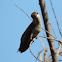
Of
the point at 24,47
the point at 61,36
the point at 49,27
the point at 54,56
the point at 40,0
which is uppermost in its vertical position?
the point at 40,0

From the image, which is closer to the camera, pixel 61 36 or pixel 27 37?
pixel 61 36

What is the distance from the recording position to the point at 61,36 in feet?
3.72

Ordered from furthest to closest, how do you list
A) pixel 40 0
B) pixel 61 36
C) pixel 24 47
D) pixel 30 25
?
pixel 24 47
pixel 30 25
pixel 40 0
pixel 61 36

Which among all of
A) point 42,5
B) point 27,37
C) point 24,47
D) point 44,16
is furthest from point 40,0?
point 24,47

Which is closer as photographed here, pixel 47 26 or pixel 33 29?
pixel 47 26

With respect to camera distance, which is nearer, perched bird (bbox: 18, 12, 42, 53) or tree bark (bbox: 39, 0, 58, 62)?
tree bark (bbox: 39, 0, 58, 62)

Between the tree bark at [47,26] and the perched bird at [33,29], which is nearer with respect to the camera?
the tree bark at [47,26]

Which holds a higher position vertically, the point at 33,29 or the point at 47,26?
the point at 33,29

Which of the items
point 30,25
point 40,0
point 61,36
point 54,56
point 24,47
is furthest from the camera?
point 24,47

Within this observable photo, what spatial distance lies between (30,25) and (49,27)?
0.42 metres

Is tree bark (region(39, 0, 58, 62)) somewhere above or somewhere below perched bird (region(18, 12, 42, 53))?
below

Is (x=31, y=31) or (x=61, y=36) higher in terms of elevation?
(x=31, y=31)

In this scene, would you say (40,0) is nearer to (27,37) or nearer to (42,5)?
(42,5)

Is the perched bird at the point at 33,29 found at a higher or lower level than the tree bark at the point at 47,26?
higher
